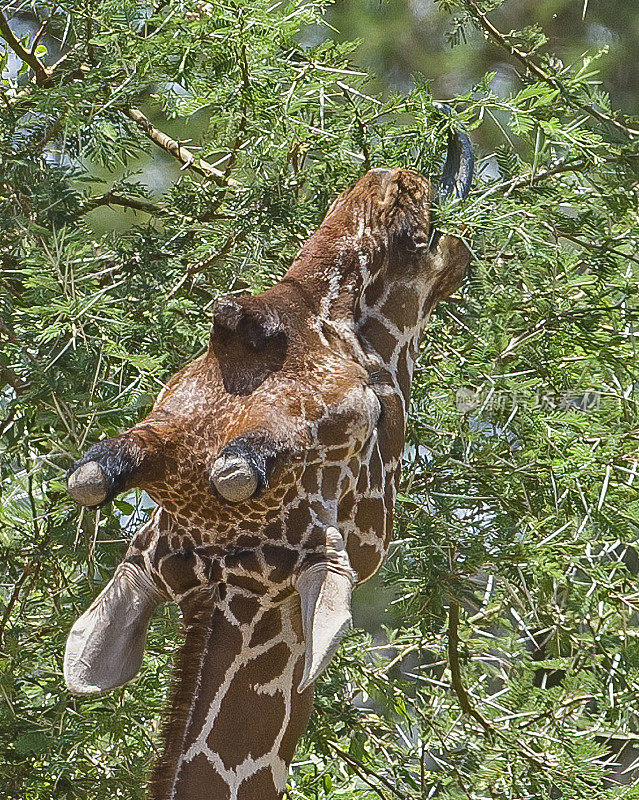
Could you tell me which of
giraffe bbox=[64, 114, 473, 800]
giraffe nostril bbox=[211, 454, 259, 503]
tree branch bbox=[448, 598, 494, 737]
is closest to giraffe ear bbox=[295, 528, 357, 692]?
giraffe bbox=[64, 114, 473, 800]

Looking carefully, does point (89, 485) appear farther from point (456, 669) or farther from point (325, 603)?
point (456, 669)

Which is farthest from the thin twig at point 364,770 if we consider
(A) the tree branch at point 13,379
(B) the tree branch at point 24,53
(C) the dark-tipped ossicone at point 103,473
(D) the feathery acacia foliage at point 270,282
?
(B) the tree branch at point 24,53

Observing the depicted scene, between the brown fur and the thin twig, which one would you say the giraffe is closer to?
the brown fur

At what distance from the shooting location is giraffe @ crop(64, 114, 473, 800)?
1039 mm

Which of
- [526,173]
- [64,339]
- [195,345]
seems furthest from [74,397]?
[526,173]

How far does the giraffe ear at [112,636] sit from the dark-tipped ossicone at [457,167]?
539mm

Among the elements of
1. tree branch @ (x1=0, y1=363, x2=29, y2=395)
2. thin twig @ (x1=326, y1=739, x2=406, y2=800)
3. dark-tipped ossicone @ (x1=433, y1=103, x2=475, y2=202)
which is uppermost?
dark-tipped ossicone @ (x1=433, y1=103, x2=475, y2=202)

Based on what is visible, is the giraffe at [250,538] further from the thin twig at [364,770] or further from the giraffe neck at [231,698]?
the thin twig at [364,770]

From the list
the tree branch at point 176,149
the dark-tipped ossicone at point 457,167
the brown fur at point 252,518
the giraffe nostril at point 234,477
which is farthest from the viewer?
the tree branch at point 176,149

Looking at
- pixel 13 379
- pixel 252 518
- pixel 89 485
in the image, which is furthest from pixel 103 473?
pixel 13 379

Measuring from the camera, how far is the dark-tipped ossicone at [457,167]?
1.38m

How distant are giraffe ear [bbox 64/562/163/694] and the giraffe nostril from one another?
0.76 feet

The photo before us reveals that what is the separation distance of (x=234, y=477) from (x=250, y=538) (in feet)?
0.48

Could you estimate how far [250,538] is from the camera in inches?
42.2
